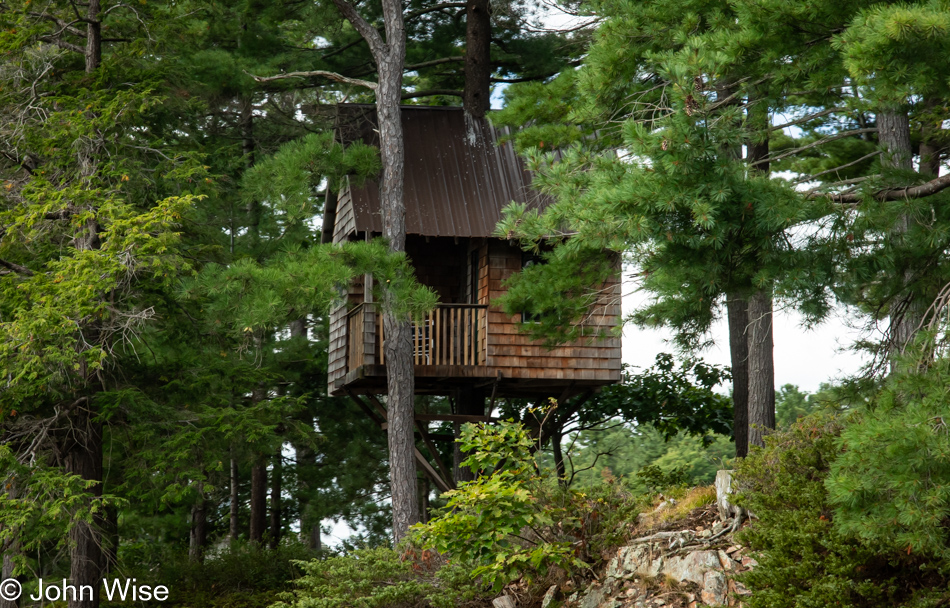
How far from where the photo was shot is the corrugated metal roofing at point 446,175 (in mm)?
12977

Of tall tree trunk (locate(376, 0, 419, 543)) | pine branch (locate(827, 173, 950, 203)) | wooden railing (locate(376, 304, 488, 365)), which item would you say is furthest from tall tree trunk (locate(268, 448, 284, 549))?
pine branch (locate(827, 173, 950, 203))

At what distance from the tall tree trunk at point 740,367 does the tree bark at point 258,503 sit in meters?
9.11

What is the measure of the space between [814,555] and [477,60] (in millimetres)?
10763

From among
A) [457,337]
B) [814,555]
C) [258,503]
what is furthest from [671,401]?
[814,555]

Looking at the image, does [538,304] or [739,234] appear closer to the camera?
[739,234]

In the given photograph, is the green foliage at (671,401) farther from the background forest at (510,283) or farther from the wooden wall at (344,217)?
the wooden wall at (344,217)

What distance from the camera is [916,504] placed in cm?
452

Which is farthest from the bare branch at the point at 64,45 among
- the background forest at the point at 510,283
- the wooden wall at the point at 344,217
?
the wooden wall at the point at 344,217

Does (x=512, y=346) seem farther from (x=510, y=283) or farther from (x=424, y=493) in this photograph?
(x=424, y=493)

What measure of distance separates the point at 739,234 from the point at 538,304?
12.4 ft

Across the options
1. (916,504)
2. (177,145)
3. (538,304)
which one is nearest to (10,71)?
(177,145)

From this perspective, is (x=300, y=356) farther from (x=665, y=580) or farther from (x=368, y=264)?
(x=665, y=580)

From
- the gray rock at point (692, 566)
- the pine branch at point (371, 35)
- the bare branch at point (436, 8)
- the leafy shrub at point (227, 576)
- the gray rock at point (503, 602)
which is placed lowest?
the leafy shrub at point (227, 576)

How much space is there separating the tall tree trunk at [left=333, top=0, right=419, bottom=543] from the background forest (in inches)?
13.3
